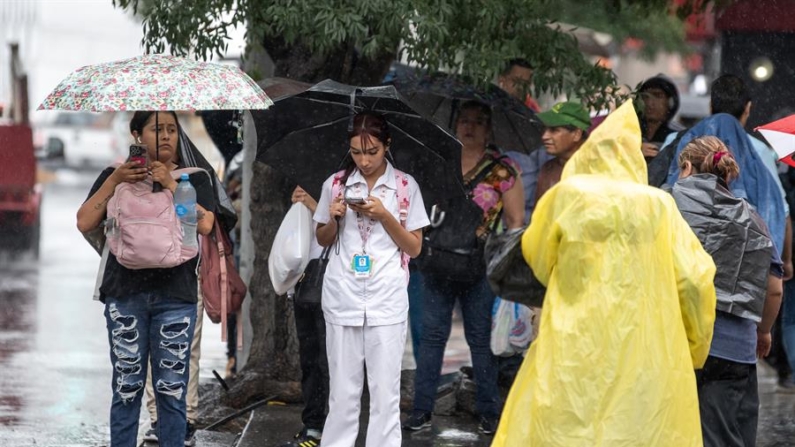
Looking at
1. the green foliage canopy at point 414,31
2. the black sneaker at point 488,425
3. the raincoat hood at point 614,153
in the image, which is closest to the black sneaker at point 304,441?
the black sneaker at point 488,425

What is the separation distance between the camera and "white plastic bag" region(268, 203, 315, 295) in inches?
275

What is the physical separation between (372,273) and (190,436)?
177 cm

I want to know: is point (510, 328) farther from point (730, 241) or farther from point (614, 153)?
point (614, 153)

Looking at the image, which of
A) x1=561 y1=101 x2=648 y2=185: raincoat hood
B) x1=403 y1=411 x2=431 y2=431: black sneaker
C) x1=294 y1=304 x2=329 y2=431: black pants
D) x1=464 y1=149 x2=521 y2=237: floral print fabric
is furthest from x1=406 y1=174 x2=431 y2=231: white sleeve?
A: x1=403 y1=411 x2=431 y2=431: black sneaker

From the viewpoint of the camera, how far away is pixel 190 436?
7.64 m

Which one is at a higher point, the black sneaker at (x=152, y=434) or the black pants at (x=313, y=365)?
the black pants at (x=313, y=365)

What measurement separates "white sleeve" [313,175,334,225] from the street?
220 centimetres

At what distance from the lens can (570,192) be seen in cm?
500

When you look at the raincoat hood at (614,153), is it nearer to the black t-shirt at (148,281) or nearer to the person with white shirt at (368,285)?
the person with white shirt at (368,285)

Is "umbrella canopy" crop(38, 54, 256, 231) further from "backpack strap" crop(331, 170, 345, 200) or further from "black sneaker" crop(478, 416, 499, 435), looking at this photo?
"black sneaker" crop(478, 416, 499, 435)

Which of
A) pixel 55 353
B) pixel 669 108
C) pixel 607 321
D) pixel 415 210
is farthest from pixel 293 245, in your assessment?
pixel 55 353

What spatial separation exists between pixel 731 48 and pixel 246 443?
27.3ft

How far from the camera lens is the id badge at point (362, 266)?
6551 millimetres

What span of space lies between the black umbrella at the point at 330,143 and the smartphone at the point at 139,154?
977 mm
